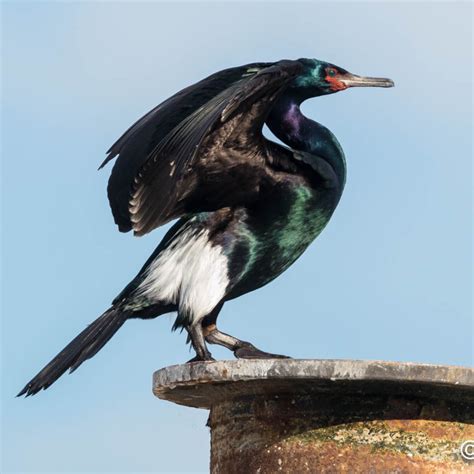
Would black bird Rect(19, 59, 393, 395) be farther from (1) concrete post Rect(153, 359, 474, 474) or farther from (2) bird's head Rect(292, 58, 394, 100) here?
(1) concrete post Rect(153, 359, 474, 474)

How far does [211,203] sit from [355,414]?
246cm

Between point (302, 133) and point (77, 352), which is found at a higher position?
point (302, 133)

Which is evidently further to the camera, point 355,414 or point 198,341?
point 198,341

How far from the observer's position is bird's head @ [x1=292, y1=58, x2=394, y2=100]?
872cm

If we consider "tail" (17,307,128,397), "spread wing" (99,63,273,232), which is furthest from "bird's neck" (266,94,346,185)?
"tail" (17,307,128,397)

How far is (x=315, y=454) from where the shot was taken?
5.78m

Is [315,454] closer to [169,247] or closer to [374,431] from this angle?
[374,431]

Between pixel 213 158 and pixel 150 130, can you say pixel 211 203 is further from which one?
pixel 150 130

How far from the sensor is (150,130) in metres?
8.13

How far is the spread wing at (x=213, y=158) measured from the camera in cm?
736

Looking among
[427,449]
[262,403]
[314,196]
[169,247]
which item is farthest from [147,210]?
[427,449]

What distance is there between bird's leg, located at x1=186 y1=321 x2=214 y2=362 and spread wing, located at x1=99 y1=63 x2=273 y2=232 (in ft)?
2.95

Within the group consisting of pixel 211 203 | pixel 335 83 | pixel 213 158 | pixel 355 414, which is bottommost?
pixel 355 414

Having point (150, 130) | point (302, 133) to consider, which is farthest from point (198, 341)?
point (302, 133)
